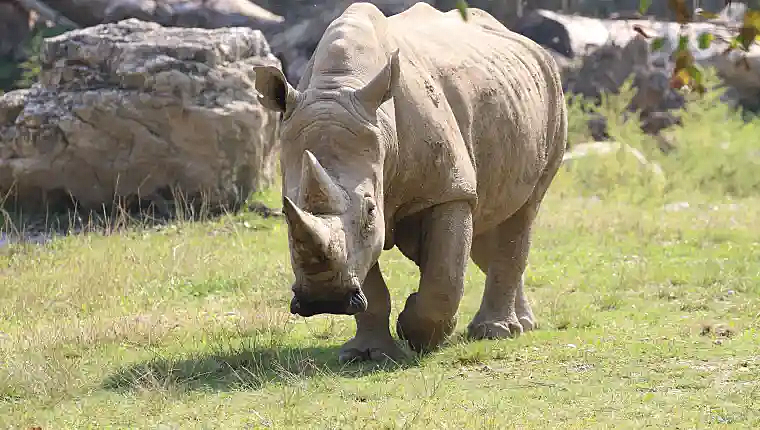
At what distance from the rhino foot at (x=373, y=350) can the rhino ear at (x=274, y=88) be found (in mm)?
1378

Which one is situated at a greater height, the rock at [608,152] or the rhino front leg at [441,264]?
the rhino front leg at [441,264]

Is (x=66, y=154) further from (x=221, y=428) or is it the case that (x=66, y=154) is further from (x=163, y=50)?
(x=221, y=428)

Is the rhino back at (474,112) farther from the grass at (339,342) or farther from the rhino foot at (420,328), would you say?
the grass at (339,342)

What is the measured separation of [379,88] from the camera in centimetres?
555

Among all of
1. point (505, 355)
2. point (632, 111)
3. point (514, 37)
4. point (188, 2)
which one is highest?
point (514, 37)

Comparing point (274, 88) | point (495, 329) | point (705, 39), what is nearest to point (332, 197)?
point (274, 88)

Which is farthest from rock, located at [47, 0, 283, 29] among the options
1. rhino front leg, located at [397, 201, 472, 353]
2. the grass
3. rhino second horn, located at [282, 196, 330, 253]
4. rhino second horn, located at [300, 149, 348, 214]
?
rhino second horn, located at [282, 196, 330, 253]

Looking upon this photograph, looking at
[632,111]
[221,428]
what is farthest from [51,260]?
[632,111]

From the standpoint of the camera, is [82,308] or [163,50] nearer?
[82,308]

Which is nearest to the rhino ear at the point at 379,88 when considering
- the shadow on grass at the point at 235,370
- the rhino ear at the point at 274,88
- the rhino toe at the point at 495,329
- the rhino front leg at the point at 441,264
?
the rhino ear at the point at 274,88

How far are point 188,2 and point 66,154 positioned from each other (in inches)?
401

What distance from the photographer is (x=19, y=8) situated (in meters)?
21.5

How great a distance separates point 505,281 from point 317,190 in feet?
8.47

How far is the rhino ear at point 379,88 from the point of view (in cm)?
554
